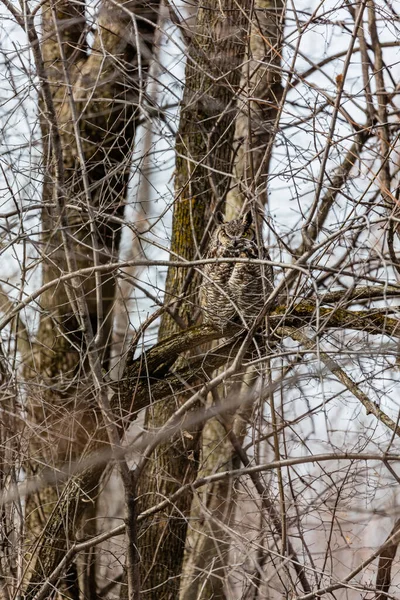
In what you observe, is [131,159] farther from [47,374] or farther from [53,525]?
[47,374]

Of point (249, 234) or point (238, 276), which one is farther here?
point (249, 234)

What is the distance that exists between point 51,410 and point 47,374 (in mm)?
2025

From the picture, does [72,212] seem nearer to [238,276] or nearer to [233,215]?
[238,276]

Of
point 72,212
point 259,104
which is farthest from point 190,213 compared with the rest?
point 259,104

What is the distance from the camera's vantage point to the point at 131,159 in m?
4.02

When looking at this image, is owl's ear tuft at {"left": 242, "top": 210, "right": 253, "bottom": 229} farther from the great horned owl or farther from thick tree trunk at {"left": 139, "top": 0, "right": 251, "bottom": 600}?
thick tree trunk at {"left": 139, "top": 0, "right": 251, "bottom": 600}

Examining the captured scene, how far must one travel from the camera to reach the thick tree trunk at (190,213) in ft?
15.8

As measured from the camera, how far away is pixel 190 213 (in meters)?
4.80

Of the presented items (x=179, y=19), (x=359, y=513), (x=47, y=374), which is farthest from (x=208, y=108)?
(x=359, y=513)

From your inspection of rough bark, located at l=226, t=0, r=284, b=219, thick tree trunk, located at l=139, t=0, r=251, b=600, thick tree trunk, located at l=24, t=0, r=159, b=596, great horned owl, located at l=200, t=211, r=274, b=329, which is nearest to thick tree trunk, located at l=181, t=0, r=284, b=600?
rough bark, located at l=226, t=0, r=284, b=219

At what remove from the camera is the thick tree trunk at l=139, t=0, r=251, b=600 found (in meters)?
4.82

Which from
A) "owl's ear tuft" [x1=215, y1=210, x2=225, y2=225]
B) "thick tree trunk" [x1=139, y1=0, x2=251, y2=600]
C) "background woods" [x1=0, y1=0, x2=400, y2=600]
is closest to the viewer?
"background woods" [x1=0, y1=0, x2=400, y2=600]

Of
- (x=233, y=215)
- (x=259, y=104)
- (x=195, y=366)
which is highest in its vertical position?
(x=259, y=104)

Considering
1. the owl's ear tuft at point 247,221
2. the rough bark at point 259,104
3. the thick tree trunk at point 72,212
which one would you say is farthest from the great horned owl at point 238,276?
the thick tree trunk at point 72,212
